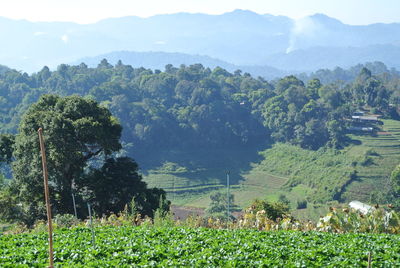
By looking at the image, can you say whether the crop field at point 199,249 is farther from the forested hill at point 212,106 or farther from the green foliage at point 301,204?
the forested hill at point 212,106

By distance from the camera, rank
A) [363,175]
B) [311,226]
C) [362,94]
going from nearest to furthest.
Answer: [311,226]
[363,175]
[362,94]

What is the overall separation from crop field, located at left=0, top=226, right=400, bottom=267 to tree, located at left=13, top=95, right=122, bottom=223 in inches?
334

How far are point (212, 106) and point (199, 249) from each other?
194 feet

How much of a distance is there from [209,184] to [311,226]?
38.4 meters

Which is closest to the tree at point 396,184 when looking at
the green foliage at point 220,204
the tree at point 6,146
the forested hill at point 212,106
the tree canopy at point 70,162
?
the green foliage at point 220,204

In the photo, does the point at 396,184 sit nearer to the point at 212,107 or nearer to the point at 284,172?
the point at 284,172

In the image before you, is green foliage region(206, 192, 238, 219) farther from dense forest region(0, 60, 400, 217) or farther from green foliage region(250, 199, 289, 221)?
green foliage region(250, 199, 289, 221)

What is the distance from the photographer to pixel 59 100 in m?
20.7

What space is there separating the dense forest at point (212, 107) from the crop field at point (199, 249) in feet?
154

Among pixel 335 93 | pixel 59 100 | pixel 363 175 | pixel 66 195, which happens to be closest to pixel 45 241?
pixel 66 195

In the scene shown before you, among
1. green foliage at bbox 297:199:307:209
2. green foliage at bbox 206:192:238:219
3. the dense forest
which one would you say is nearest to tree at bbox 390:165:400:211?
green foliage at bbox 297:199:307:209

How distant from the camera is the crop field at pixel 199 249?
796 cm

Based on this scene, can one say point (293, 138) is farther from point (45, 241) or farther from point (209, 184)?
point (45, 241)

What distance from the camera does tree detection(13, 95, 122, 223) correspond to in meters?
18.7
